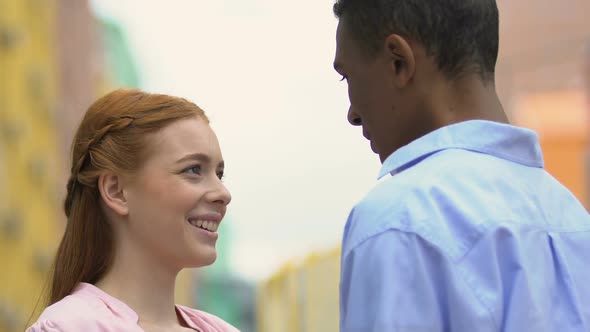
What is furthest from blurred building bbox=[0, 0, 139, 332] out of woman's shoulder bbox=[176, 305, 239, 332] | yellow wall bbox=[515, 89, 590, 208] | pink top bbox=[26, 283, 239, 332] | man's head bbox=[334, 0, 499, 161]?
yellow wall bbox=[515, 89, 590, 208]

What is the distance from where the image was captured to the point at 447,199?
5.00 ft

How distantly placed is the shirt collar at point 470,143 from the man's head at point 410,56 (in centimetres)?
3

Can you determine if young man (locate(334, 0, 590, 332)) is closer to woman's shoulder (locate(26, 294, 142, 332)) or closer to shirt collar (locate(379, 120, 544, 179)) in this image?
shirt collar (locate(379, 120, 544, 179))

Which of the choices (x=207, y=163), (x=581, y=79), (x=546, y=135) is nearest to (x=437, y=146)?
(x=207, y=163)

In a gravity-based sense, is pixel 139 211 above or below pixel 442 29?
below

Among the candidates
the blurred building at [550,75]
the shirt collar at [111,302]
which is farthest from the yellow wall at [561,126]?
the shirt collar at [111,302]

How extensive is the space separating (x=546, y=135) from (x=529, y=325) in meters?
10.9

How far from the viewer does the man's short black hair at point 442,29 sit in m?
1.66

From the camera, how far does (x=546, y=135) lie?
1209 centimetres

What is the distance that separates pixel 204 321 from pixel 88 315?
34cm

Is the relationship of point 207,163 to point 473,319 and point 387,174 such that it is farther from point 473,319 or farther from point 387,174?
point 473,319

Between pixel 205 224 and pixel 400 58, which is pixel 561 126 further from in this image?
pixel 400 58

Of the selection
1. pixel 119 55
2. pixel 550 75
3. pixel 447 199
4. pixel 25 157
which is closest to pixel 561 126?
pixel 550 75

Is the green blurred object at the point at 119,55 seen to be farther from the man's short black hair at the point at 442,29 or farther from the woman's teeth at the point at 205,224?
the man's short black hair at the point at 442,29
